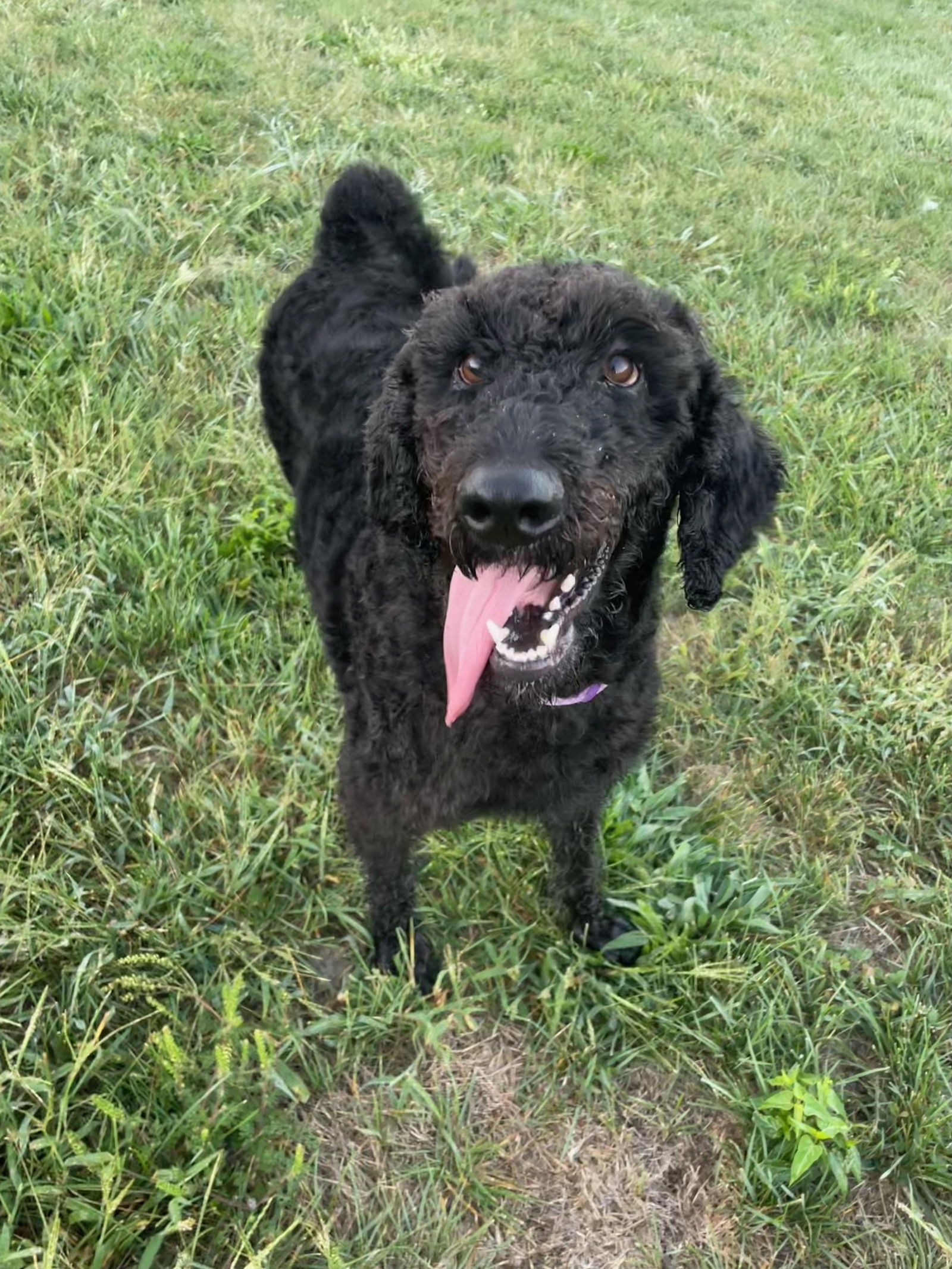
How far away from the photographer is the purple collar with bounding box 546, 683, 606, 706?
193cm

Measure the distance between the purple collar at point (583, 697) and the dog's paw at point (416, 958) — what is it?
2.76 feet

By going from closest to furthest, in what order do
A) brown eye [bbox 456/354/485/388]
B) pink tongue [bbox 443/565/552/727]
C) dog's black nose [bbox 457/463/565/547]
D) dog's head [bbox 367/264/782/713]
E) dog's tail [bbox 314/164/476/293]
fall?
1. dog's black nose [bbox 457/463/565/547]
2. dog's head [bbox 367/264/782/713]
3. pink tongue [bbox 443/565/552/727]
4. brown eye [bbox 456/354/485/388]
5. dog's tail [bbox 314/164/476/293]

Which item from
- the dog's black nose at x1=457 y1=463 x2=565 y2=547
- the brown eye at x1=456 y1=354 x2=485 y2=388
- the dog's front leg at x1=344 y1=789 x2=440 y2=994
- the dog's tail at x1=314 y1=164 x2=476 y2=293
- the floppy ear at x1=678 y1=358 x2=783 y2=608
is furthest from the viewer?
the dog's tail at x1=314 y1=164 x2=476 y2=293

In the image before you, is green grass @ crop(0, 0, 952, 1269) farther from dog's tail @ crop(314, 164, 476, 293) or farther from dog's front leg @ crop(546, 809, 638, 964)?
dog's tail @ crop(314, 164, 476, 293)

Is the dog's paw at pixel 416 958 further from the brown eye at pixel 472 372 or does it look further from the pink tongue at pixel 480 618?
the brown eye at pixel 472 372

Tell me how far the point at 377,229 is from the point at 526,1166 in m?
2.84

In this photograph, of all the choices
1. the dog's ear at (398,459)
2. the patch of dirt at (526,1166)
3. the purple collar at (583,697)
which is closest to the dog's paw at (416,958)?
the patch of dirt at (526,1166)

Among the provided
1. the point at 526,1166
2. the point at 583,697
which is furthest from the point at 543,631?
the point at 526,1166

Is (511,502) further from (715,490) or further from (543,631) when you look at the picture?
(715,490)

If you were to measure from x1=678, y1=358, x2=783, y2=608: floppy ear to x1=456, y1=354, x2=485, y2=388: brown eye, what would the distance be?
52 centimetres

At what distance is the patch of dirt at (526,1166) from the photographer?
76.6 inches

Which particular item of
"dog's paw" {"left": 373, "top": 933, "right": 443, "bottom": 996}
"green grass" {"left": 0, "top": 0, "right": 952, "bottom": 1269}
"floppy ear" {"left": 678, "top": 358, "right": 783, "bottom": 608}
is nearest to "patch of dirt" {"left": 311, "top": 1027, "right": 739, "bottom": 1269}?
"green grass" {"left": 0, "top": 0, "right": 952, "bottom": 1269}

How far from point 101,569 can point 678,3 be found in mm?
11136

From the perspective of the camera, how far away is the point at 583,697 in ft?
6.42
